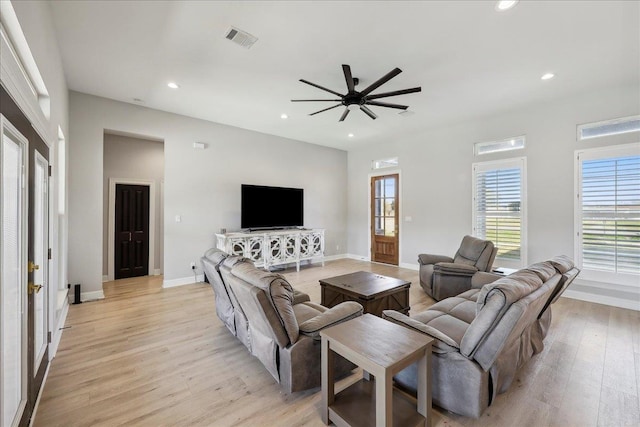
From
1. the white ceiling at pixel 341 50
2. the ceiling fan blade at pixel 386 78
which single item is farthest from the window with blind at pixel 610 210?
the ceiling fan blade at pixel 386 78

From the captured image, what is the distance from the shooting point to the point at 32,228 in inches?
74.9

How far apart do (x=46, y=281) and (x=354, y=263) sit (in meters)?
5.86

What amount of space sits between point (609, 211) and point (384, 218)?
4110 millimetres

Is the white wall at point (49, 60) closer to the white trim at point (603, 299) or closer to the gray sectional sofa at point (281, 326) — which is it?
the gray sectional sofa at point (281, 326)

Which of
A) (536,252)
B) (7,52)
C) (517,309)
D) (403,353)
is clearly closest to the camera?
(7,52)

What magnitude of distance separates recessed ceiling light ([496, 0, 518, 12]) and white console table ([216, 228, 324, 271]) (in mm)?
4814

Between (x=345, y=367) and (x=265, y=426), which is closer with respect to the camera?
(x=265, y=426)

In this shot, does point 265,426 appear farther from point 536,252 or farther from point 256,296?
point 536,252

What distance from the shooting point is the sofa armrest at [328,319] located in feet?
6.75

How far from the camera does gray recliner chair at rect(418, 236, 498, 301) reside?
12.9 feet

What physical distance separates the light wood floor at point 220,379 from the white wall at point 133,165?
2.37 metres

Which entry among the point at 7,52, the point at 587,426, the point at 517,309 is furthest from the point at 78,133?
the point at 587,426

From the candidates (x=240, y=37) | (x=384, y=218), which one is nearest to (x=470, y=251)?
(x=384, y=218)

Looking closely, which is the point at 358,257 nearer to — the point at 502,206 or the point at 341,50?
the point at 502,206
